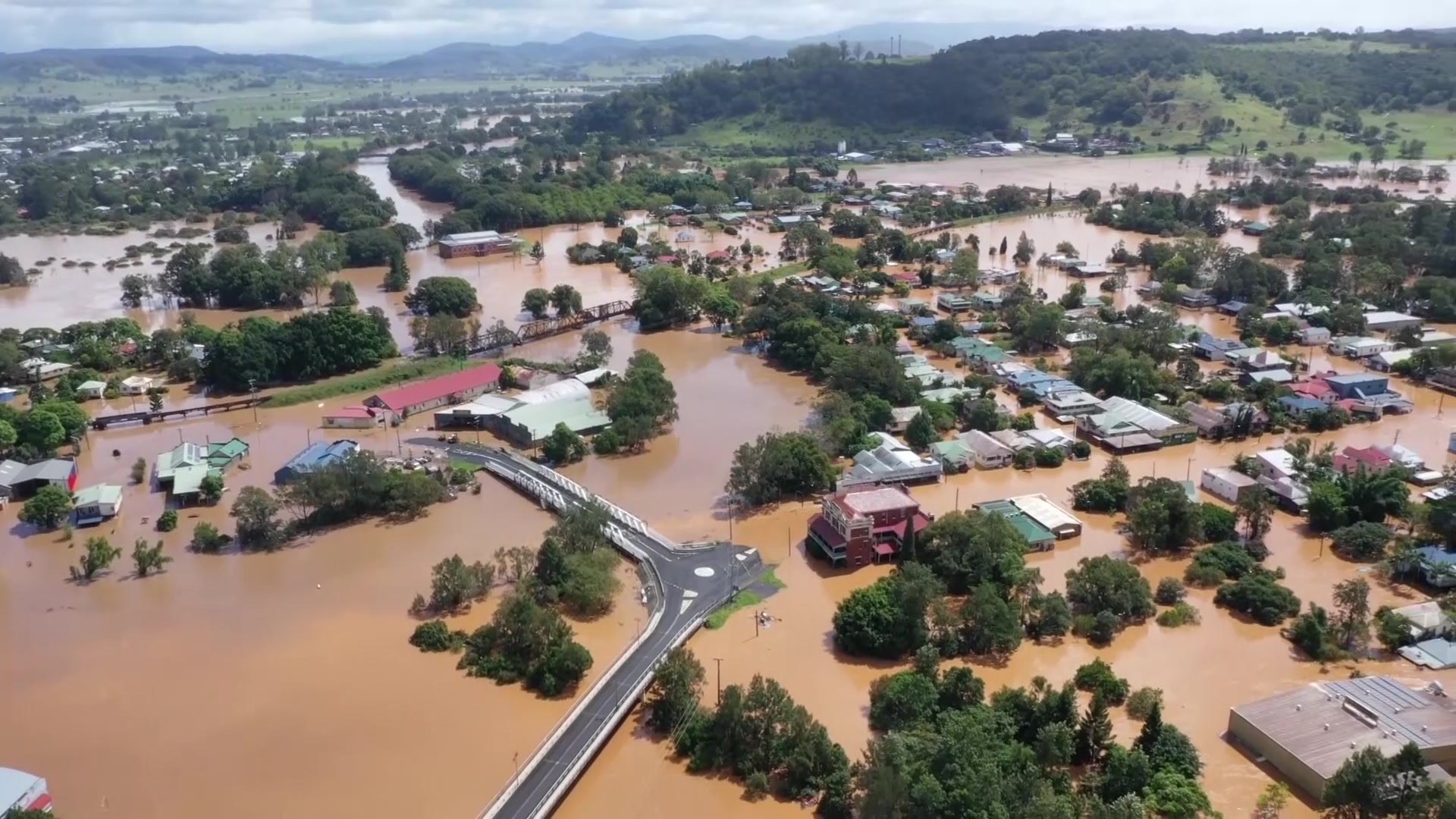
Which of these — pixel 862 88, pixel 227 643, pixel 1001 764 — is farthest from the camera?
pixel 862 88

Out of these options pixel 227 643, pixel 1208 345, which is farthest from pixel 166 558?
pixel 1208 345

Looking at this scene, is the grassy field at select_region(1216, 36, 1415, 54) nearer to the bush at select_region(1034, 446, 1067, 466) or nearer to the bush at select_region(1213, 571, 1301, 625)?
the bush at select_region(1034, 446, 1067, 466)

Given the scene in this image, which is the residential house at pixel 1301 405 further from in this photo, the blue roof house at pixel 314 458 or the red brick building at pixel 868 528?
the blue roof house at pixel 314 458

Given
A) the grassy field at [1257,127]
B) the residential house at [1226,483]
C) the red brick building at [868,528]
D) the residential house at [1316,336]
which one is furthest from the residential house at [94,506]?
the grassy field at [1257,127]

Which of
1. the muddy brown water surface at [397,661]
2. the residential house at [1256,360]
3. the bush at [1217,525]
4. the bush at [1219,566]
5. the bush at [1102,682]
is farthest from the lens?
the residential house at [1256,360]

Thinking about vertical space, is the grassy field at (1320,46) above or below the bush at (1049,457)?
above

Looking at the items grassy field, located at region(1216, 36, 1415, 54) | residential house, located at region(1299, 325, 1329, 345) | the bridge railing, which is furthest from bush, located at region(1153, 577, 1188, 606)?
grassy field, located at region(1216, 36, 1415, 54)

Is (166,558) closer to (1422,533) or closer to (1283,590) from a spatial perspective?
(1283,590)
